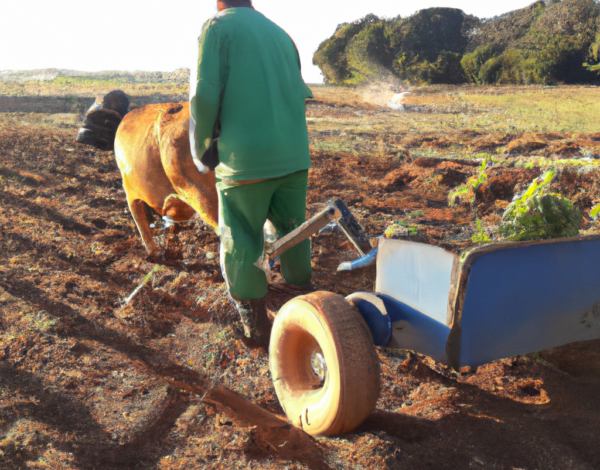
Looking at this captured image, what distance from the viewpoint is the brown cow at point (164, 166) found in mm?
3594

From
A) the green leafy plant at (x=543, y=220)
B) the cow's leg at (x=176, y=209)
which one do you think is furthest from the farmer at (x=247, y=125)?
the cow's leg at (x=176, y=209)

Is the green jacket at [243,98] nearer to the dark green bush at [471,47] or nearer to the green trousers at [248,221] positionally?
the green trousers at [248,221]

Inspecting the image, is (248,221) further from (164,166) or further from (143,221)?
(143,221)

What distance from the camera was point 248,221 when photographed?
2812 millimetres

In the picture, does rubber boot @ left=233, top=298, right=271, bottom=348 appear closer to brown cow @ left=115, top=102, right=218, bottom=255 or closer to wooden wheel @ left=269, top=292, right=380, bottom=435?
wooden wheel @ left=269, top=292, right=380, bottom=435

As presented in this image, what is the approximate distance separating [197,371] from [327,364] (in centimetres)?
133

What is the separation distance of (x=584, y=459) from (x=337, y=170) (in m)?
7.24

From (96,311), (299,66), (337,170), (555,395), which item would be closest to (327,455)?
(555,395)

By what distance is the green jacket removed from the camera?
255cm

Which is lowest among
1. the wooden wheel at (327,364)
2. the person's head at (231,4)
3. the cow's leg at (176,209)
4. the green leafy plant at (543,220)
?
the wooden wheel at (327,364)

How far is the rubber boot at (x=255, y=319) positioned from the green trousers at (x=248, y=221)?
50 millimetres

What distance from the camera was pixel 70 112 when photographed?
51.4 ft

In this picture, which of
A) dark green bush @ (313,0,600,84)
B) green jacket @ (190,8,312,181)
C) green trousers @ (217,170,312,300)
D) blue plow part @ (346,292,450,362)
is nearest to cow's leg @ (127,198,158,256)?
green trousers @ (217,170,312,300)

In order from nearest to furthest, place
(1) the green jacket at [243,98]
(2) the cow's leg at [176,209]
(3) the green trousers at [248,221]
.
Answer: (1) the green jacket at [243,98] < (3) the green trousers at [248,221] < (2) the cow's leg at [176,209]
